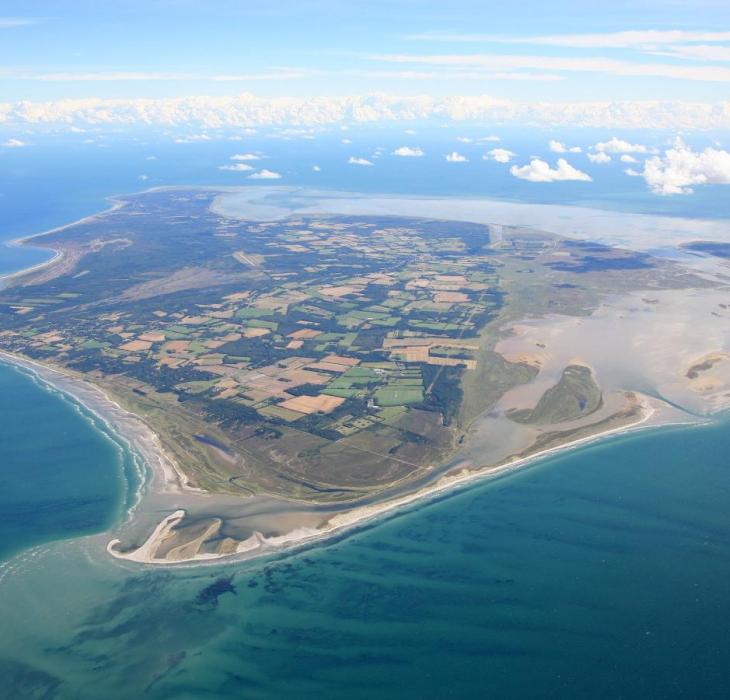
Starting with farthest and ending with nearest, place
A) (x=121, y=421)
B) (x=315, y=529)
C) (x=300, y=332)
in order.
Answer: (x=300, y=332) < (x=121, y=421) < (x=315, y=529)

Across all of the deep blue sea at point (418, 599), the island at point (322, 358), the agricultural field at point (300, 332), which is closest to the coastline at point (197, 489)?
the island at point (322, 358)

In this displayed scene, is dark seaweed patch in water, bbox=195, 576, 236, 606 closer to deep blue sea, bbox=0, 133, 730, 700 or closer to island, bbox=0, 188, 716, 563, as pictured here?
deep blue sea, bbox=0, 133, 730, 700

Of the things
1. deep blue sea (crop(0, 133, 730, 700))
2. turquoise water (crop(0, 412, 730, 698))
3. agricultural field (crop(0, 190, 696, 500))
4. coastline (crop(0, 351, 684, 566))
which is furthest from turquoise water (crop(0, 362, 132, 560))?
agricultural field (crop(0, 190, 696, 500))

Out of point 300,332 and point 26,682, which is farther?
point 300,332

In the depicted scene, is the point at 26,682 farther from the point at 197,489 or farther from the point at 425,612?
the point at 425,612

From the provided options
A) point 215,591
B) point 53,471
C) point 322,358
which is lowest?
point 215,591

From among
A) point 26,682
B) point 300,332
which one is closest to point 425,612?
point 26,682
